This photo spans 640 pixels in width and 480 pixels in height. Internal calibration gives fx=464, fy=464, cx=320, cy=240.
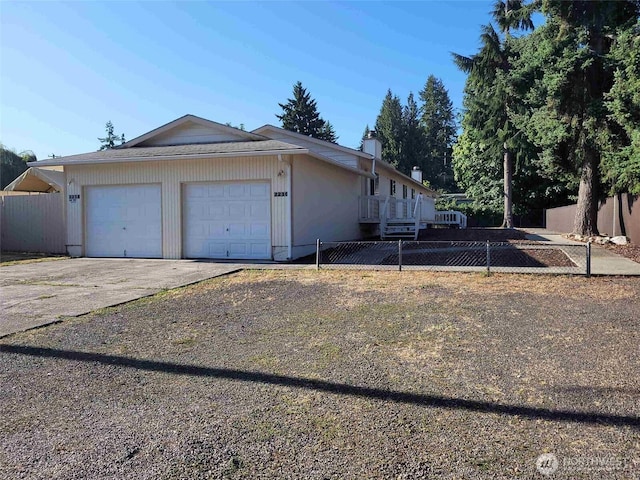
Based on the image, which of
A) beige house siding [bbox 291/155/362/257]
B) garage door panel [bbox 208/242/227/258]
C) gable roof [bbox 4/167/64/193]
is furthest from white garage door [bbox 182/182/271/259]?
gable roof [bbox 4/167/64/193]

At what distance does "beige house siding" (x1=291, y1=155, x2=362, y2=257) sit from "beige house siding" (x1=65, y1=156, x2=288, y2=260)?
1.59 ft

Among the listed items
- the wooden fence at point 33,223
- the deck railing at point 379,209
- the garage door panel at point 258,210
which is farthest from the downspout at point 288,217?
the wooden fence at point 33,223

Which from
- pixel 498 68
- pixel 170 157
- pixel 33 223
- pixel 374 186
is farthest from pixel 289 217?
pixel 498 68

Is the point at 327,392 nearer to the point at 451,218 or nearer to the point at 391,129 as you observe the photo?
the point at 451,218

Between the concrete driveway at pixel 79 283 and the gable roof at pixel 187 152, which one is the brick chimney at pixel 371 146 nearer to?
the gable roof at pixel 187 152

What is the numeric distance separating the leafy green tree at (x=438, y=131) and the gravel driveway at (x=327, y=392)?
60706 mm

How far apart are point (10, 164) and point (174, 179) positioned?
33.5m

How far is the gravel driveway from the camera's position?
2.61 m

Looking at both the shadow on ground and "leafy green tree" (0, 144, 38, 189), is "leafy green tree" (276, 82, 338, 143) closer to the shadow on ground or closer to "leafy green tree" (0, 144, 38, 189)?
"leafy green tree" (0, 144, 38, 189)

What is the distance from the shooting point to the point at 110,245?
45.1ft

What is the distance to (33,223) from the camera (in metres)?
15.8

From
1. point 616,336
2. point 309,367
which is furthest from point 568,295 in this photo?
point 309,367

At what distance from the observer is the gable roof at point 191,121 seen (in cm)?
1444

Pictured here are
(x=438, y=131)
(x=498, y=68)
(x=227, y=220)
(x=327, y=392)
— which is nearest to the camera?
(x=327, y=392)
